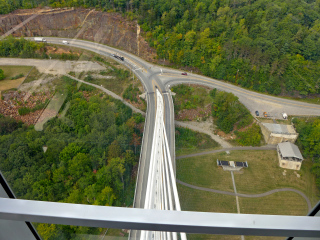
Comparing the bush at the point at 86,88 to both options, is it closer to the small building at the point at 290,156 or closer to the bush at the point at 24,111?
the bush at the point at 24,111

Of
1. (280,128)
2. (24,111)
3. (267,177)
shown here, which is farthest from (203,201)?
(24,111)

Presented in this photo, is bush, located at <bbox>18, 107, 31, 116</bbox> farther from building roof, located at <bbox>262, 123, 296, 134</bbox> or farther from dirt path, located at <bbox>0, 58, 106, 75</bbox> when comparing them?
building roof, located at <bbox>262, 123, 296, 134</bbox>

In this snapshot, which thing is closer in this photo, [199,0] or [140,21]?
[140,21]

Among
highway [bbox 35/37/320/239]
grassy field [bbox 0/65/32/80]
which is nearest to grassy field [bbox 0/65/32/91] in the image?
grassy field [bbox 0/65/32/80]

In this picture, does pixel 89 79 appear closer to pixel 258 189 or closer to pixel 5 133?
pixel 5 133

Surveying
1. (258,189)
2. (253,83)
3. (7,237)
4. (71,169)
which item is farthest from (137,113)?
(7,237)

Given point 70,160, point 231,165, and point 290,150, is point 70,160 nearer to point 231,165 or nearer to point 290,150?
point 231,165
